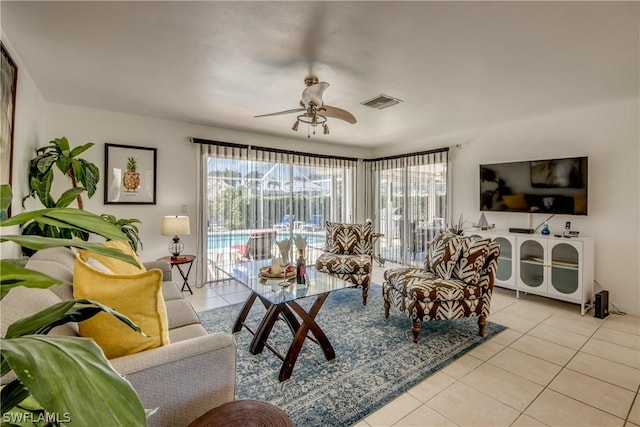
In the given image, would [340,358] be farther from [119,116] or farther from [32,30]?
[119,116]

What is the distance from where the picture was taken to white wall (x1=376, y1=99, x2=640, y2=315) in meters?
3.33

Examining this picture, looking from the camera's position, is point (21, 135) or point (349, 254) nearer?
point (21, 135)

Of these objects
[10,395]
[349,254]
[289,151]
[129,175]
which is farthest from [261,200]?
[10,395]

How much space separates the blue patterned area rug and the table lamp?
3.24 feet

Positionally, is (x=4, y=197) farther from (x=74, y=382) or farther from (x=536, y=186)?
(x=536, y=186)

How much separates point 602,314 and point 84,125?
20.1 feet

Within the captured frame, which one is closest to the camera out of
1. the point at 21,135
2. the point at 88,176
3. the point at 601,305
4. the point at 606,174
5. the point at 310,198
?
the point at 21,135

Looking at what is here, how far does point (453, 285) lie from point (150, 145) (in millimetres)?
3929

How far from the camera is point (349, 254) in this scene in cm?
428

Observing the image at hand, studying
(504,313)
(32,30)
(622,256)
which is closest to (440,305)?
(504,313)

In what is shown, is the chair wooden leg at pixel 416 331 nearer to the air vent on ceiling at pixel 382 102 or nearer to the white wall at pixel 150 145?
the air vent on ceiling at pixel 382 102

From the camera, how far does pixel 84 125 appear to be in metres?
3.59

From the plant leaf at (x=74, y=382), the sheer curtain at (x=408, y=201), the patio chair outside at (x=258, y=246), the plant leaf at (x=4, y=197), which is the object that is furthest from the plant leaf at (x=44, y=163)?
the sheer curtain at (x=408, y=201)

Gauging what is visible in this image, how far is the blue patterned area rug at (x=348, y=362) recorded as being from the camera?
6.22 ft
